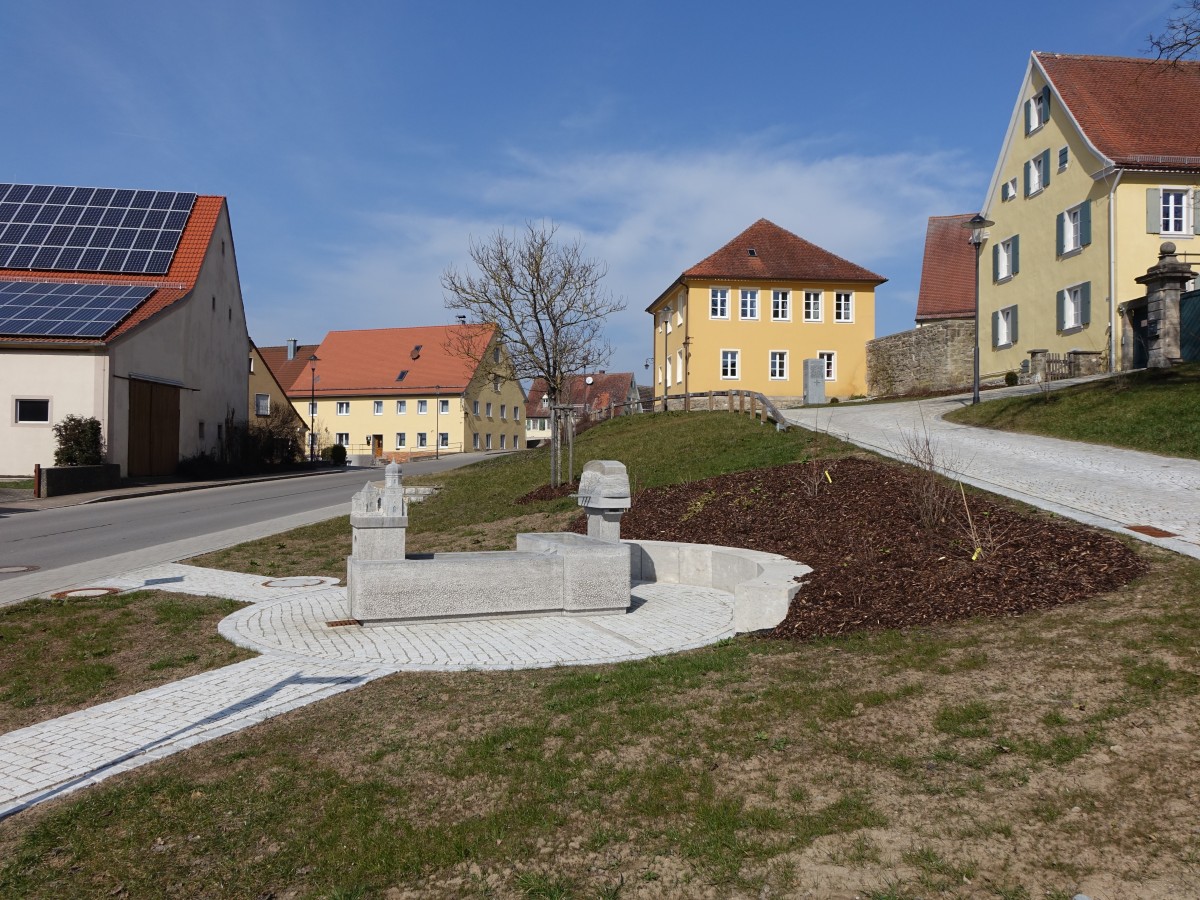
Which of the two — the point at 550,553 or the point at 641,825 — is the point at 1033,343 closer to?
the point at 550,553

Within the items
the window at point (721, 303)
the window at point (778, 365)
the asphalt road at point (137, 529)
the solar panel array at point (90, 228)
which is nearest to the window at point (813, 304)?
the window at point (778, 365)

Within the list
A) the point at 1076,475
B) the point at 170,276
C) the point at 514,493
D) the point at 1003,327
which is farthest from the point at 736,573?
the point at 1003,327

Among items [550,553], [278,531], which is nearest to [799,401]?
[278,531]

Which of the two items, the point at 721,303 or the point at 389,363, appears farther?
the point at 389,363

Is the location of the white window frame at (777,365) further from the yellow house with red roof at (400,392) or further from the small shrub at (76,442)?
the small shrub at (76,442)

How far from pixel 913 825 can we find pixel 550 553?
5.91m

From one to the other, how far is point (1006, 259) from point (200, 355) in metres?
32.0

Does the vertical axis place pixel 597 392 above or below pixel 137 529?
above

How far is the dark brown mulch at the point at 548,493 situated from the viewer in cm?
1892

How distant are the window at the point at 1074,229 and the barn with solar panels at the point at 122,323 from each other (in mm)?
31461

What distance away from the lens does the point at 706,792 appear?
4.51 m

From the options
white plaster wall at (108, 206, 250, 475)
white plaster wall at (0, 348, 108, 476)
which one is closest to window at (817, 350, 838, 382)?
white plaster wall at (108, 206, 250, 475)

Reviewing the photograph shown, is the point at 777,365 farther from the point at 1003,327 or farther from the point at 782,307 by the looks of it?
the point at 1003,327

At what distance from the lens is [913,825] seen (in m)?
4.04
